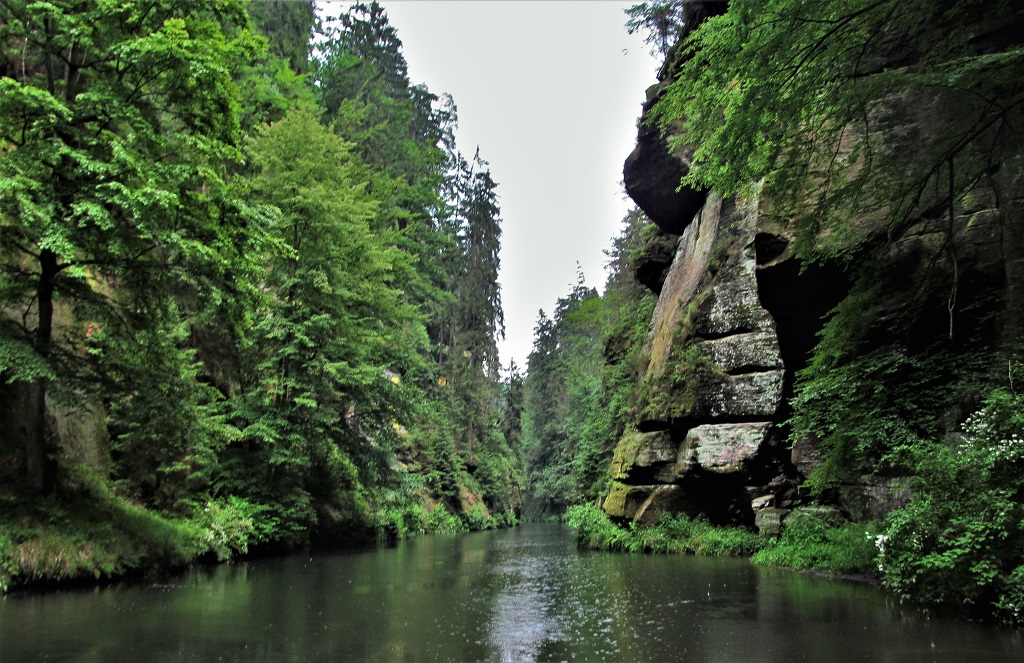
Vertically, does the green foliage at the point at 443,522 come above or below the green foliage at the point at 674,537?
below

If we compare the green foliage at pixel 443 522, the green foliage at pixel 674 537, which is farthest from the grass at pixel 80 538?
the green foliage at pixel 443 522

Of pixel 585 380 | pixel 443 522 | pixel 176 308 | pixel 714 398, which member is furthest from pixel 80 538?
pixel 585 380

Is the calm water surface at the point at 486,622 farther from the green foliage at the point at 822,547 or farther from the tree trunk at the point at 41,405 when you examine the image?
the tree trunk at the point at 41,405

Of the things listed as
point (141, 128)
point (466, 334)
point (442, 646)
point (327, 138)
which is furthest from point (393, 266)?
point (466, 334)

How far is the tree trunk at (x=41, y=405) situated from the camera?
388 inches

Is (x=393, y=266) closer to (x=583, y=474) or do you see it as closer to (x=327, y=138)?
(x=327, y=138)

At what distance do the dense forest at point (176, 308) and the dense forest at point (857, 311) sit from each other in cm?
754

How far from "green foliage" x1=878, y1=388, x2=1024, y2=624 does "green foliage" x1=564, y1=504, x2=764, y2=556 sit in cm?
818

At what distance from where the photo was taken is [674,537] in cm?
1700

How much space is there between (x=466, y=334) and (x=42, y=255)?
115 feet

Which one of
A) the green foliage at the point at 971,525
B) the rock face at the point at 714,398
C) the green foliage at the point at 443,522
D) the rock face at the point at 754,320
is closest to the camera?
the green foliage at the point at 971,525

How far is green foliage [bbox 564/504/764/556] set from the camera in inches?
615

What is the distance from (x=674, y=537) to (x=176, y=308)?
13.4 meters

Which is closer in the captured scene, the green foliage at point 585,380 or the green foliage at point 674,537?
the green foliage at point 674,537
